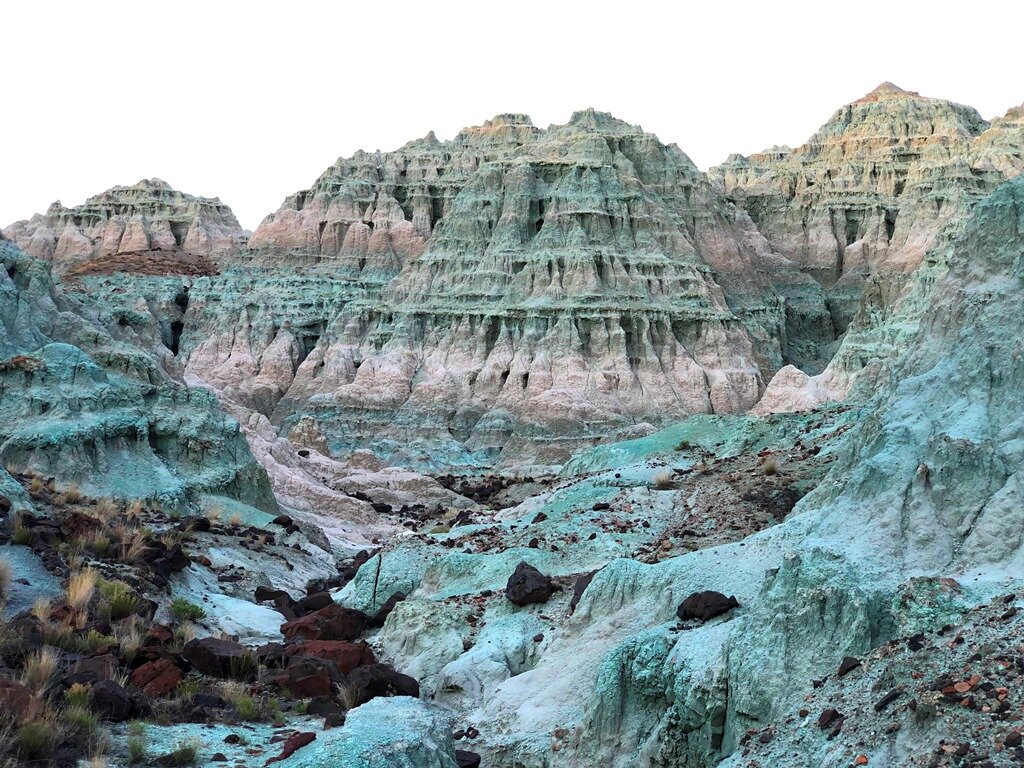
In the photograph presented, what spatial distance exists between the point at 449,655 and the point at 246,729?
4273 mm

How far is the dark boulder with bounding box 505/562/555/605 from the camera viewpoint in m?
16.3

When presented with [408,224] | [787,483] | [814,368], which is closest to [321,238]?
[408,224]

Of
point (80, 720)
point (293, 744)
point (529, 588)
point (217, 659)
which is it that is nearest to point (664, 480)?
point (529, 588)

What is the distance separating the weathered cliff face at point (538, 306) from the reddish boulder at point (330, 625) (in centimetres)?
4234

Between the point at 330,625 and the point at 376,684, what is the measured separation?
402 cm

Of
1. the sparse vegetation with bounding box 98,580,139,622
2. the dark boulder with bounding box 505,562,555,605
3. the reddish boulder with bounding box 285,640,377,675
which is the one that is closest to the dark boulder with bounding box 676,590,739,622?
the dark boulder with bounding box 505,562,555,605

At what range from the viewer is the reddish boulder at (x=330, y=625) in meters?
16.7

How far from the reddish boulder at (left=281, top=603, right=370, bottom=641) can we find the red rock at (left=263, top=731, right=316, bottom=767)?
5.79 m

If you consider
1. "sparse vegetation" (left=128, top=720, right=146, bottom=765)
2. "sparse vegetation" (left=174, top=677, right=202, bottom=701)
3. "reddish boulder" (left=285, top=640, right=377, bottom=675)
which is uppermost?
"sparse vegetation" (left=128, top=720, right=146, bottom=765)

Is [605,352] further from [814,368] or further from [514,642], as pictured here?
[514,642]

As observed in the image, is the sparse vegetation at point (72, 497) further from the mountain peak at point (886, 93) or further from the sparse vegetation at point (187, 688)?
the mountain peak at point (886, 93)

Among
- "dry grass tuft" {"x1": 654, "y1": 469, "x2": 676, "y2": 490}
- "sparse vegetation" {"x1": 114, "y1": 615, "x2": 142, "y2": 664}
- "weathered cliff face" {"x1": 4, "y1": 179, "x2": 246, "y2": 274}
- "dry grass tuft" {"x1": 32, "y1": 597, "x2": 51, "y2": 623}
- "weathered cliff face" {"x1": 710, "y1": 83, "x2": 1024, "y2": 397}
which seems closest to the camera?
"sparse vegetation" {"x1": 114, "y1": 615, "x2": 142, "y2": 664}

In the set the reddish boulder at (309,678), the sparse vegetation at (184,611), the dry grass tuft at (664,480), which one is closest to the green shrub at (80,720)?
the reddish boulder at (309,678)

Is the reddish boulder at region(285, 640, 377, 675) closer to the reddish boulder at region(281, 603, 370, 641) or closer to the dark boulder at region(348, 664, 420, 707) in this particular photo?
the dark boulder at region(348, 664, 420, 707)
